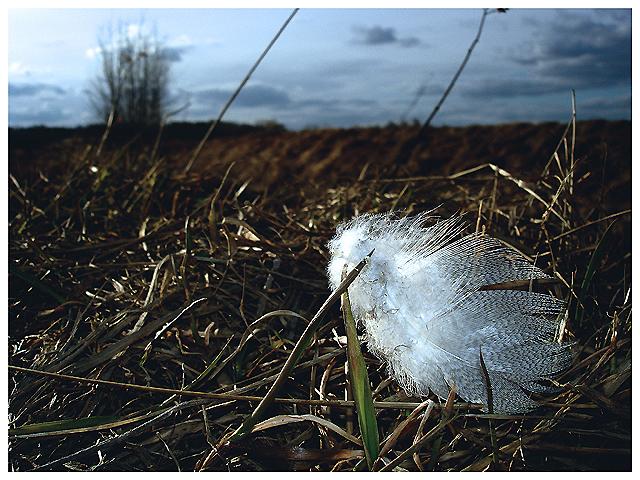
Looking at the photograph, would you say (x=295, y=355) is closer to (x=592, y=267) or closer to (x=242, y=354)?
(x=242, y=354)

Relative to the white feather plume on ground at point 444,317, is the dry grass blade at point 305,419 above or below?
below

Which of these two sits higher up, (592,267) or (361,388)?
(592,267)

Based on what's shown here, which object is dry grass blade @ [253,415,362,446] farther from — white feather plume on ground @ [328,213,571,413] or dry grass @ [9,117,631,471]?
white feather plume on ground @ [328,213,571,413]

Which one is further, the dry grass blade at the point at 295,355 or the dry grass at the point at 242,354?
the dry grass at the point at 242,354

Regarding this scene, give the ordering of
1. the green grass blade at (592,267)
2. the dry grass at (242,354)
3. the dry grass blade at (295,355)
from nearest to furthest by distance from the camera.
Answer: the dry grass blade at (295,355) → the dry grass at (242,354) → the green grass blade at (592,267)

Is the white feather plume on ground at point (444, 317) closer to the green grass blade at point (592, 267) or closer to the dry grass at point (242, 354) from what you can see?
the dry grass at point (242, 354)

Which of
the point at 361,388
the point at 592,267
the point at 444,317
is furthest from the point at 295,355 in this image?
the point at 592,267

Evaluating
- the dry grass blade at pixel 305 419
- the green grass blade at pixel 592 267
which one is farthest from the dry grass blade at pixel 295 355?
the green grass blade at pixel 592 267
